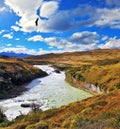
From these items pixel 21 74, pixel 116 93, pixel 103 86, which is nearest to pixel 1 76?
pixel 21 74

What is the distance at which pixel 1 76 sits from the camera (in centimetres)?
10269

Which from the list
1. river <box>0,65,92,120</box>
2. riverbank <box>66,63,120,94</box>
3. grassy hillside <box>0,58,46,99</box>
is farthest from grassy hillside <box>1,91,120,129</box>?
grassy hillside <box>0,58,46,99</box>

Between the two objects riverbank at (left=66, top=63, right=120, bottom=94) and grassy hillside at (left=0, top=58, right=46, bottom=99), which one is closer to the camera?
riverbank at (left=66, top=63, right=120, bottom=94)

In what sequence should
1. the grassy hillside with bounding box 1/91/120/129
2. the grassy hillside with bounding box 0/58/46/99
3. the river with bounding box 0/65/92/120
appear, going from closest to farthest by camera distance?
the grassy hillside with bounding box 1/91/120/129 → the river with bounding box 0/65/92/120 → the grassy hillside with bounding box 0/58/46/99

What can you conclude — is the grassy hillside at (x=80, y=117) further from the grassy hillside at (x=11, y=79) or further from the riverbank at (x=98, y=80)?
the grassy hillside at (x=11, y=79)

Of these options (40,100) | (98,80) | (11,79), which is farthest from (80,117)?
(11,79)

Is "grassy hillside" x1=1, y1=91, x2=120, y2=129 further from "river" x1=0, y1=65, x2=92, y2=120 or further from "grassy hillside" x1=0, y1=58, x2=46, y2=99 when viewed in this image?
Answer: "grassy hillside" x1=0, y1=58, x2=46, y2=99

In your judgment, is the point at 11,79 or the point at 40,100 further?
the point at 11,79

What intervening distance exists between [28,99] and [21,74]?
4643cm

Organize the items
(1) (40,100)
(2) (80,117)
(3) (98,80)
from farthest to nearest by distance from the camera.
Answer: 1. (3) (98,80)
2. (1) (40,100)
3. (2) (80,117)

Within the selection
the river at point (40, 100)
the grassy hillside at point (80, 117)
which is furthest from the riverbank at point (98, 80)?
the grassy hillside at point (80, 117)

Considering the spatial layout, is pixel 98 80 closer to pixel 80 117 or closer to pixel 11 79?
pixel 11 79

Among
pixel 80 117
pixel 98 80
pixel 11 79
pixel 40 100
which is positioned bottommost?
pixel 40 100

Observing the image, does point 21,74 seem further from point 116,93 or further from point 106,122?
point 106,122
